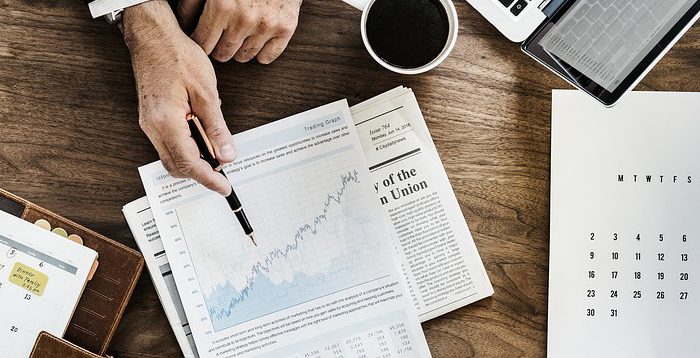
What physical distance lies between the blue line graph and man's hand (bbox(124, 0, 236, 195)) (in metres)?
0.12

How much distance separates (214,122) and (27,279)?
304mm

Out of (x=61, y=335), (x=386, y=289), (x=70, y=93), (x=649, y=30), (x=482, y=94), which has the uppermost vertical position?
(x=649, y=30)

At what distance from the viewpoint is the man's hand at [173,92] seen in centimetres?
82

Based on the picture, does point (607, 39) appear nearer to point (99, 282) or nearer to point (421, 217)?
point (421, 217)

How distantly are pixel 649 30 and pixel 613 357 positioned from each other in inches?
15.9

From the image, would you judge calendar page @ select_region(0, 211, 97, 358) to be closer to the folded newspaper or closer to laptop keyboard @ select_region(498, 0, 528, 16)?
the folded newspaper

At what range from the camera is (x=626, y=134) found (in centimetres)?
91

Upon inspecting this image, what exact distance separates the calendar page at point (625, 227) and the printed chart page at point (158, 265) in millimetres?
460

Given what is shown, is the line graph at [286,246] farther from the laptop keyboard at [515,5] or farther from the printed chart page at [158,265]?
the laptop keyboard at [515,5]

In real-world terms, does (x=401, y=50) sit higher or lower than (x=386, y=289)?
higher

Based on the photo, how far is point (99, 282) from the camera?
892mm

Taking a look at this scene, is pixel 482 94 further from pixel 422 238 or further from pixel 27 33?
pixel 27 33

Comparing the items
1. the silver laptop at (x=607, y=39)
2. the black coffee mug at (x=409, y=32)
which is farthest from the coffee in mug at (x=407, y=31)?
the silver laptop at (x=607, y=39)

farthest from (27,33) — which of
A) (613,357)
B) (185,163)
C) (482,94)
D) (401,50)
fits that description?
(613,357)
